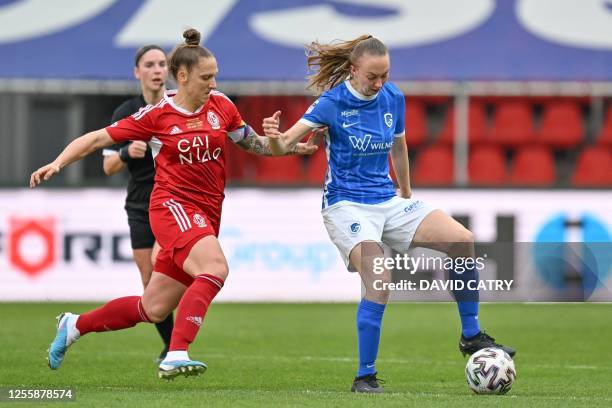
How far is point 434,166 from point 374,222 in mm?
10321

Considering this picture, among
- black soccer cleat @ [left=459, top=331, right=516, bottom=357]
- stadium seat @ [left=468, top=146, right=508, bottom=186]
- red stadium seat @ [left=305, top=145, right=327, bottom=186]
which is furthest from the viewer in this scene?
stadium seat @ [left=468, top=146, right=508, bottom=186]

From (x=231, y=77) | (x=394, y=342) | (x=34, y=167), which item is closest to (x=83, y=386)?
(x=394, y=342)

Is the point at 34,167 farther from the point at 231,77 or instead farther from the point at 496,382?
the point at 496,382

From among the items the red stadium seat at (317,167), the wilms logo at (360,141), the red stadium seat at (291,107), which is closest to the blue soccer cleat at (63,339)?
the wilms logo at (360,141)

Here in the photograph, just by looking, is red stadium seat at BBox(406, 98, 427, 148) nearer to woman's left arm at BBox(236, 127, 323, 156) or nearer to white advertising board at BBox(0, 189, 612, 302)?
white advertising board at BBox(0, 189, 612, 302)

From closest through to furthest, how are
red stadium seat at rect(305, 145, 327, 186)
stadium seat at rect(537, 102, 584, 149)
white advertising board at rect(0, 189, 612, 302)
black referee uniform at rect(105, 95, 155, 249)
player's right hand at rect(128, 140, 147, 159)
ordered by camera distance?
player's right hand at rect(128, 140, 147, 159), black referee uniform at rect(105, 95, 155, 249), white advertising board at rect(0, 189, 612, 302), red stadium seat at rect(305, 145, 327, 186), stadium seat at rect(537, 102, 584, 149)

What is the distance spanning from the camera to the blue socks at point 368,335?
7.27 m

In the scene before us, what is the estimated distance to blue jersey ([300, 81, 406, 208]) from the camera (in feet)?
24.8

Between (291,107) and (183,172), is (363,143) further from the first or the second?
(291,107)

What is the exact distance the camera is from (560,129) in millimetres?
18109

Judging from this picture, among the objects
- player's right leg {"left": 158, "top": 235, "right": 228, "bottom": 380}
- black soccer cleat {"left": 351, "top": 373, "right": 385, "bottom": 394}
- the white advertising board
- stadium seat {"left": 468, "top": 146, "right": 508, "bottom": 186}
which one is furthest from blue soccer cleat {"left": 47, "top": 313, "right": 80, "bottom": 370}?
stadium seat {"left": 468, "top": 146, "right": 508, "bottom": 186}

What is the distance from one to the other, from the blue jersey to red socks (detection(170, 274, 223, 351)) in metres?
0.95

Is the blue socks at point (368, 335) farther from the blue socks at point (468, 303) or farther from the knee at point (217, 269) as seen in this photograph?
the knee at point (217, 269)

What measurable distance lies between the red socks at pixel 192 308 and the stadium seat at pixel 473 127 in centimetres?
1140
